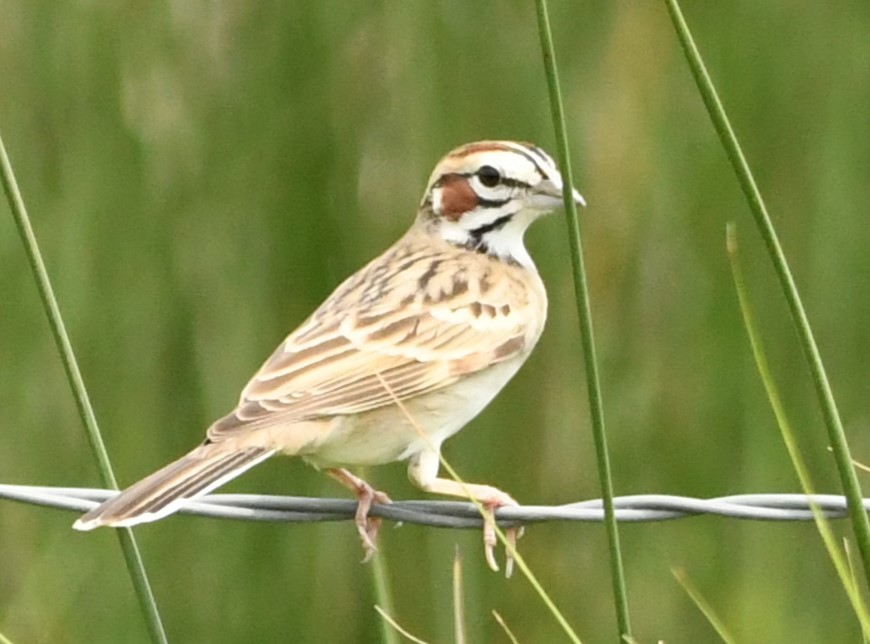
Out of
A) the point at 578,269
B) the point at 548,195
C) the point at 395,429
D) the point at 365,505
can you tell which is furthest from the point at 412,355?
the point at 578,269

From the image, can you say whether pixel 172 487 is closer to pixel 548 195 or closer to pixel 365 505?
pixel 365 505

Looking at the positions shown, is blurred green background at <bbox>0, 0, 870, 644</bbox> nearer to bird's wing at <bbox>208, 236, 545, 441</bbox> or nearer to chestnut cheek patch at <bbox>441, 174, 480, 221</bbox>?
chestnut cheek patch at <bbox>441, 174, 480, 221</bbox>

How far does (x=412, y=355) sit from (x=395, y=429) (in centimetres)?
28

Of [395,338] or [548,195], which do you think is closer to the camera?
[395,338]

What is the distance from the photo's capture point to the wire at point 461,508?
10.6 feet

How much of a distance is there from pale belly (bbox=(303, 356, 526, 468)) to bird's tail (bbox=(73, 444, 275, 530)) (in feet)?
1.02

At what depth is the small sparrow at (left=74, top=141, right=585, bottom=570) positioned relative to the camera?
3854 millimetres

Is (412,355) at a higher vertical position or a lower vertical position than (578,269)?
lower

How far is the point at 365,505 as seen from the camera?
4.00 m

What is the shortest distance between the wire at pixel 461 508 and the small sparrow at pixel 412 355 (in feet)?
0.34

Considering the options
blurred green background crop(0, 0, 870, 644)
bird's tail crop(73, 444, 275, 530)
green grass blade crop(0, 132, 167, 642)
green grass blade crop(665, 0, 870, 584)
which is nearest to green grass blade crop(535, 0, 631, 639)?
green grass blade crop(665, 0, 870, 584)

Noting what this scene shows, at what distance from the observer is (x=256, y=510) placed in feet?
11.2

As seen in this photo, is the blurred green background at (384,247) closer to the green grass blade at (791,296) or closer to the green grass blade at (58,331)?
the green grass blade at (58,331)

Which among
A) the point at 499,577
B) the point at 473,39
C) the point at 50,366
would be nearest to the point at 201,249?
the point at 50,366
